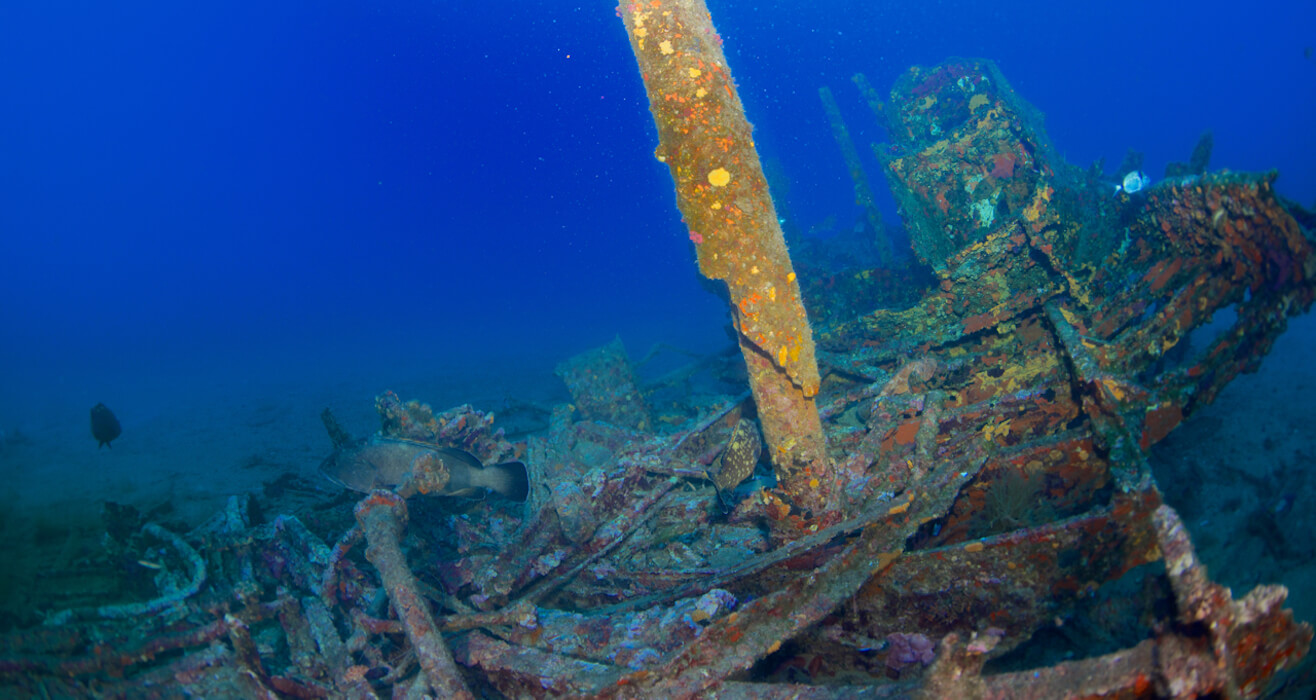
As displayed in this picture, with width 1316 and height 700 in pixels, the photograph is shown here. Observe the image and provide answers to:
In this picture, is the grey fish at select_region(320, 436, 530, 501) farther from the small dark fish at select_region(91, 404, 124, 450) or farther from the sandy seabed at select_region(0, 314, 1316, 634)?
the small dark fish at select_region(91, 404, 124, 450)

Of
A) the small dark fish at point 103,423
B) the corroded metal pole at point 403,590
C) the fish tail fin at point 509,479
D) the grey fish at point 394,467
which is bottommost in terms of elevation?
the corroded metal pole at point 403,590

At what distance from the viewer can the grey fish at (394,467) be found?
567cm

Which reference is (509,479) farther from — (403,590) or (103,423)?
(103,423)

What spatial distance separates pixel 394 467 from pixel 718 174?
4.88 meters

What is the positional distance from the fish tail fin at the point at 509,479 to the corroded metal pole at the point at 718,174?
11.4 feet

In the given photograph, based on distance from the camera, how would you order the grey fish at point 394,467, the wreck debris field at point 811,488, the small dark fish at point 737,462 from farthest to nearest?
the grey fish at point 394,467 → the small dark fish at point 737,462 → the wreck debris field at point 811,488

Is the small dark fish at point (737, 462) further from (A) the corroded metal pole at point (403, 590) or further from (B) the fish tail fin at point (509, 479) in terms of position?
(A) the corroded metal pole at point (403, 590)

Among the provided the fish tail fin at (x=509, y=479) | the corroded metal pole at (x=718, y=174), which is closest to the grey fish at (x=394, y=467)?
the fish tail fin at (x=509, y=479)

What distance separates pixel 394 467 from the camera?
5754mm

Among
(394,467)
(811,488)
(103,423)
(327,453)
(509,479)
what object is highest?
(103,423)

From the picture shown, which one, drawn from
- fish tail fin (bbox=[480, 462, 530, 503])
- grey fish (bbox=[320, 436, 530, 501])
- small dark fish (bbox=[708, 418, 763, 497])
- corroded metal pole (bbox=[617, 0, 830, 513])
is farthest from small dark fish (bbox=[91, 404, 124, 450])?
corroded metal pole (bbox=[617, 0, 830, 513])

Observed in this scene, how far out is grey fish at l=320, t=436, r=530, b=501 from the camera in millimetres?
5668

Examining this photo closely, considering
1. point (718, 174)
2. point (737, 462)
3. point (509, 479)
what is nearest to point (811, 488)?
point (737, 462)

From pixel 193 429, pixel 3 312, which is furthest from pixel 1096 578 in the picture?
pixel 3 312
